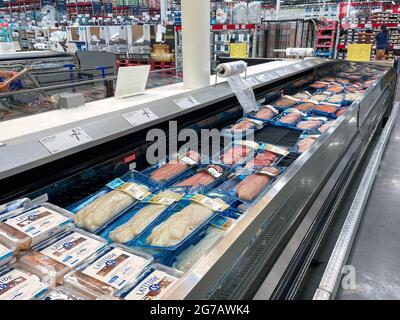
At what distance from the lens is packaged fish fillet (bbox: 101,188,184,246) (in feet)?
3.45

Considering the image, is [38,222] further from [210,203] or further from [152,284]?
[210,203]

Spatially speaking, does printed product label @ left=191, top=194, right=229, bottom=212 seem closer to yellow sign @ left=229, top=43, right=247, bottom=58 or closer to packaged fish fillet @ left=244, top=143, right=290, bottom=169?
packaged fish fillet @ left=244, top=143, right=290, bottom=169

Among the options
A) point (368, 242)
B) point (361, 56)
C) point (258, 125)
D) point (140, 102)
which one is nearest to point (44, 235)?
point (140, 102)

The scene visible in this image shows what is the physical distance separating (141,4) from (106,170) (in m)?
14.8

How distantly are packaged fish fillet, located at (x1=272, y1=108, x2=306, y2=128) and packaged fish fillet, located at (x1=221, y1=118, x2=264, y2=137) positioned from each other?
0.44ft

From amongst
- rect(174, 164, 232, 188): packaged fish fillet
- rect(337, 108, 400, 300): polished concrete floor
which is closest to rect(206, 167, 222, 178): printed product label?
rect(174, 164, 232, 188): packaged fish fillet

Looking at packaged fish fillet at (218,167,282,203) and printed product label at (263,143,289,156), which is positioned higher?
printed product label at (263,143,289,156)

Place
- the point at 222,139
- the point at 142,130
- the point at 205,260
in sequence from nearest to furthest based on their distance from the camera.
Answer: the point at 205,260 < the point at 142,130 < the point at 222,139

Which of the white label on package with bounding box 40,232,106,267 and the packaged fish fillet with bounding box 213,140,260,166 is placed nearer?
the white label on package with bounding box 40,232,106,267

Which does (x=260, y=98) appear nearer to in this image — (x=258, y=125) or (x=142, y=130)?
(x=258, y=125)

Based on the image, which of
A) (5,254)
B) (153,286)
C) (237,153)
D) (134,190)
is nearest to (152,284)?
(153,286)

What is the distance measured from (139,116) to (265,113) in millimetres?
1159

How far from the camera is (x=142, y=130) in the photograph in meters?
1.45

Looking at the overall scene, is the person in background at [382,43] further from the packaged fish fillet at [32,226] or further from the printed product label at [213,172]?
the packaged fish fillet at [32,226]
